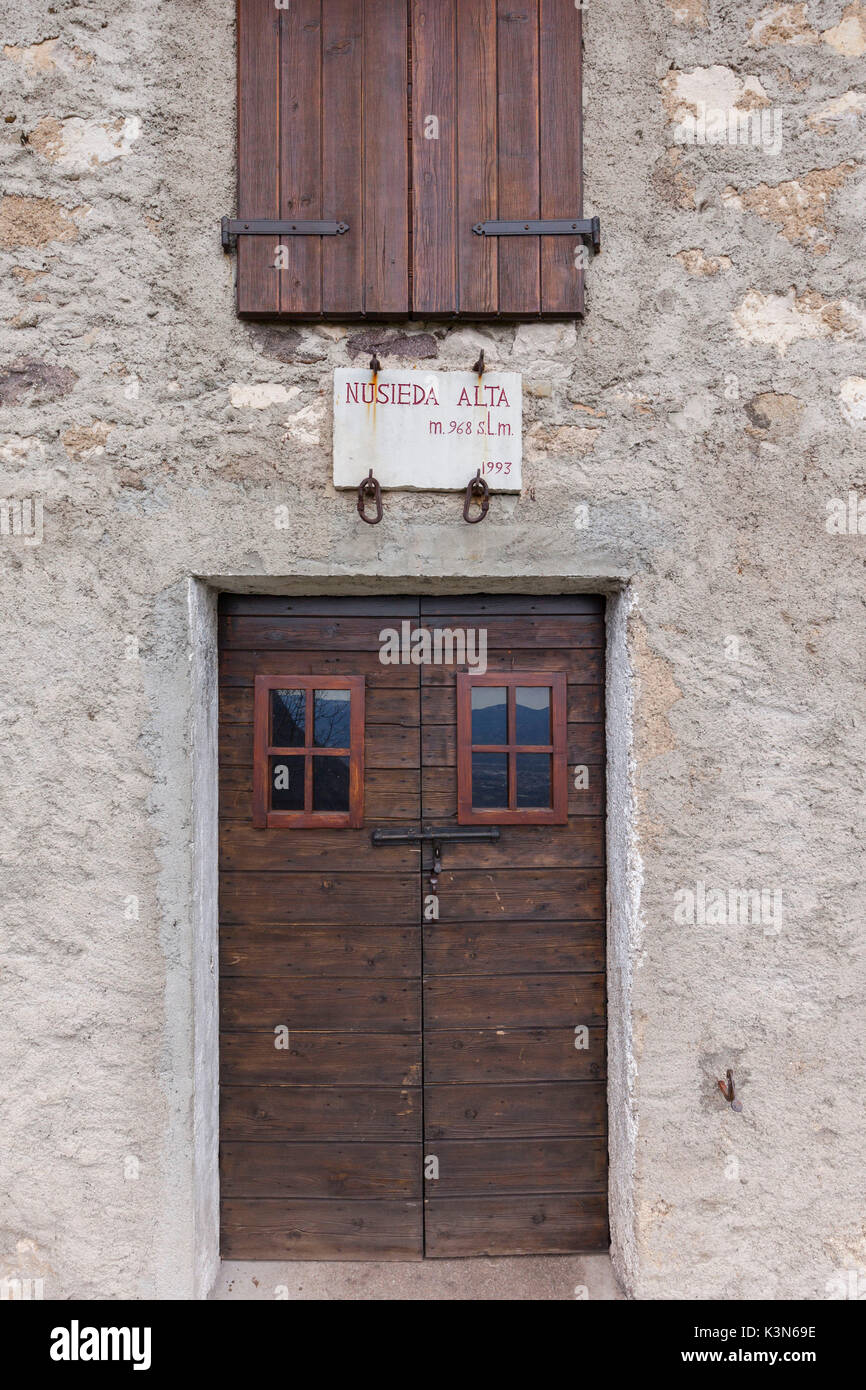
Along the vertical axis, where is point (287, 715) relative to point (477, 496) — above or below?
below

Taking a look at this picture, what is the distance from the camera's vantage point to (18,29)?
2.21 m

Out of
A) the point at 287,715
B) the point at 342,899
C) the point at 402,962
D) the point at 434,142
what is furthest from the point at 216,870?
the point at 434,142

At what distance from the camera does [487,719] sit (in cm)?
239

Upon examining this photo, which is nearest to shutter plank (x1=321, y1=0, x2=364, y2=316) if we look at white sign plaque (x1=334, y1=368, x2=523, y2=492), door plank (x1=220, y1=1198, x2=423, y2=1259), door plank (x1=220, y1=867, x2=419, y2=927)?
white sign plaque (x1=334, y1=368, x2=523, y2=492)

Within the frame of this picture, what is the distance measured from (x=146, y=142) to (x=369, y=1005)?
2581mm

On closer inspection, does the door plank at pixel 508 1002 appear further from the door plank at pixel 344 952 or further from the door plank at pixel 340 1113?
the door plank at pixel 340 1113

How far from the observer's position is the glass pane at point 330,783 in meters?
2.37

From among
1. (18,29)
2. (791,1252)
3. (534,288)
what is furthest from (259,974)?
(18,29)

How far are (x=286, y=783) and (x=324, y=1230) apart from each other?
1.35 meters

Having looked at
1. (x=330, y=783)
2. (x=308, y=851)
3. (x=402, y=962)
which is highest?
(x=330, y=783)

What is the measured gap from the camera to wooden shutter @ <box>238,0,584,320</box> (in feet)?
7.30

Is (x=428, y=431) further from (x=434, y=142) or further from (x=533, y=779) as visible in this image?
(x=533, y=779)

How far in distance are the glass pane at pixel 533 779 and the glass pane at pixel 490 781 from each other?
0.04m

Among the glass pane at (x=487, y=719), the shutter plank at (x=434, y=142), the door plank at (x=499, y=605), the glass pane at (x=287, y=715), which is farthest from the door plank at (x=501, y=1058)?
the shutter plank at (x=434, y=142)
